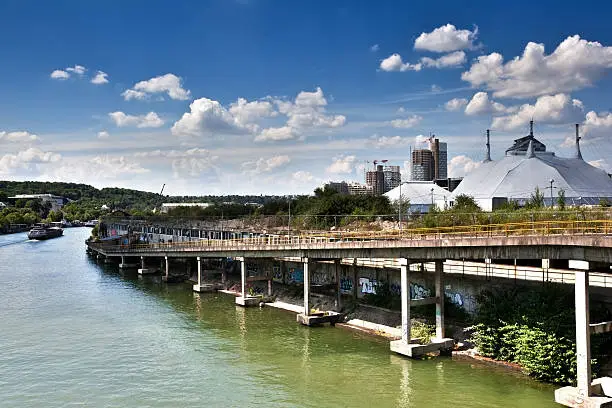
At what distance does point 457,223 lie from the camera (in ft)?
233

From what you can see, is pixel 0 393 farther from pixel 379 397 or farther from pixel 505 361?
pixel 505 361

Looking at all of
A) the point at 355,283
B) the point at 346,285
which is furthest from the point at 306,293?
the point at 346,285

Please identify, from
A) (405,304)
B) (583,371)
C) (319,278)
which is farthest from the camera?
(319,278)

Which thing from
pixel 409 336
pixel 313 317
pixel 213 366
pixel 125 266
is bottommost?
→ pixel 213 366

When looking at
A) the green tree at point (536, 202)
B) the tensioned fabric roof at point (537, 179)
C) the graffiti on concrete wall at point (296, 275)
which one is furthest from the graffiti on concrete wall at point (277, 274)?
the tensioned fabric roof at point (537, 179)

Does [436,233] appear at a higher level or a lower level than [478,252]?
higher

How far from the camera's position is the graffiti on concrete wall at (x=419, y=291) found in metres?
47.5

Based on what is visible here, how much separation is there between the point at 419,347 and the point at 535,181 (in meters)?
109

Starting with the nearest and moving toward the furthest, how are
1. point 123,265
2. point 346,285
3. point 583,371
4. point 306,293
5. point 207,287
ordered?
1. point 583,371
2. point 306,293
3. point 346,285
4. point 207,287
5. point 123,265

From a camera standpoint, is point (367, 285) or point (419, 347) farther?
point (367, 285)

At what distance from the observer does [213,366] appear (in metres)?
38.8

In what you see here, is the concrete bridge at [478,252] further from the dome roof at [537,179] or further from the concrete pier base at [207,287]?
the dome roof at [537,179]

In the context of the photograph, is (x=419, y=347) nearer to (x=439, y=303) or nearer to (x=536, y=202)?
(x=439, y=303)

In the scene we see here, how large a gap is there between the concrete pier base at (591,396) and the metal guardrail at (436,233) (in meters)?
7.92
